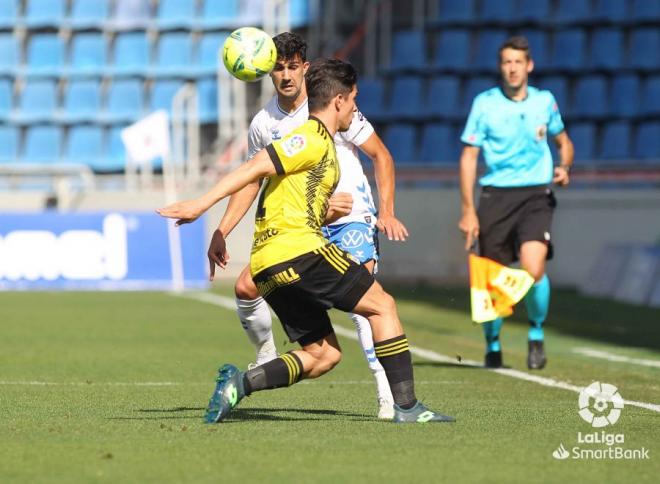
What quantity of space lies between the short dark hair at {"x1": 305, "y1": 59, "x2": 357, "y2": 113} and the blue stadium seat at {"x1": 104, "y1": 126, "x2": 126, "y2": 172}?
844 inches

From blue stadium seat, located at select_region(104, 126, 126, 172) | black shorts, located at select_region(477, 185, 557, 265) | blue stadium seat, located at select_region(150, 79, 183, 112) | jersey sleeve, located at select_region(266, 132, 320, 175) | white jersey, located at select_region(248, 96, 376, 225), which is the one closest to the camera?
jersey sleeve, located at select_region(266, 132, 320, 175)

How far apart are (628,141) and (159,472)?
21956 millimetres

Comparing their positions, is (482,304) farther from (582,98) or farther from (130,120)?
(130,120)

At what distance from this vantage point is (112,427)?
22.1 feet

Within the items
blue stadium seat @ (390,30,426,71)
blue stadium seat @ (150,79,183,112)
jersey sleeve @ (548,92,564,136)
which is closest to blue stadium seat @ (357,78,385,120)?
blue stadium seat @ (390,30,426,71)

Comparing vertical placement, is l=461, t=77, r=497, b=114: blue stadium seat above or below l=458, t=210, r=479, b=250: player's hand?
below

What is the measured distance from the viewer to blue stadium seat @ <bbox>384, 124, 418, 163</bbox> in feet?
87.8

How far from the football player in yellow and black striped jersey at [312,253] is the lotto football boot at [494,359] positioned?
3800 millimetres

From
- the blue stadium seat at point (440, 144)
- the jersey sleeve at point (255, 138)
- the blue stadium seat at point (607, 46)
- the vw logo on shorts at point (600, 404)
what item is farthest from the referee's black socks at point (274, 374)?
the blue stadium seat at point (607, 46)

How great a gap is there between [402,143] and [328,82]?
2009 centimetres

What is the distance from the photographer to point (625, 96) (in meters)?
26.7

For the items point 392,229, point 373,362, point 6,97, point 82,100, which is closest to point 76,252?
point 82,100

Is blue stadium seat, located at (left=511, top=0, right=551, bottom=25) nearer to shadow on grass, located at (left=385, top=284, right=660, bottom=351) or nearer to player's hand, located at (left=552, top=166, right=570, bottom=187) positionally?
shadow on grass, located at (left=385, top=284, right=660, bottom=351)

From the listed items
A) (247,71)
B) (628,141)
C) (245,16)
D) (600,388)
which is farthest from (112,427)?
(245,16)
